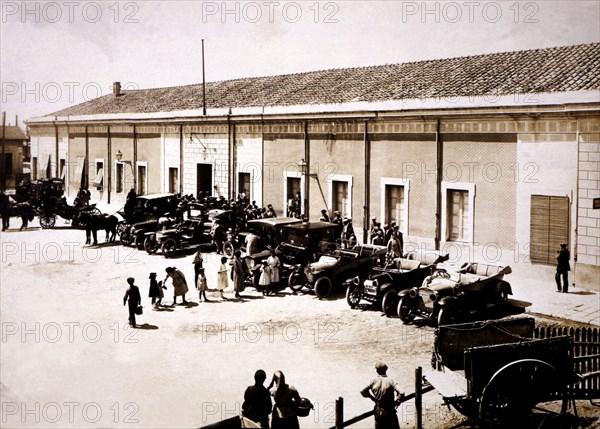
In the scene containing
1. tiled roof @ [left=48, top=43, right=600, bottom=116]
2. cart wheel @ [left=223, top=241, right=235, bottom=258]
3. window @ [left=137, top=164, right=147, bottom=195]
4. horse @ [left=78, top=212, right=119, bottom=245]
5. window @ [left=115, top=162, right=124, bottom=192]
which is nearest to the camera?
tiled roof @ [left=48, top=43, right=600, bottom=116]

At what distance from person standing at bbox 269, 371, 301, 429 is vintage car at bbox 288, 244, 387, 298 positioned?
7.47m

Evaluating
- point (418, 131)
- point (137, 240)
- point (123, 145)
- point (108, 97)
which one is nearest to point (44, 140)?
point (108, 97)

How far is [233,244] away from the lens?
59.2 ft

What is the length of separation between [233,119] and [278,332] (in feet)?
47.5

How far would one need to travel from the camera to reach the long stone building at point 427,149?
50.2 ft

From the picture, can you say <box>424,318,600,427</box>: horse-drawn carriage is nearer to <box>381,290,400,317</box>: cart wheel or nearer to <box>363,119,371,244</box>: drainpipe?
<box>381,290,400,317</box>: cart wheel

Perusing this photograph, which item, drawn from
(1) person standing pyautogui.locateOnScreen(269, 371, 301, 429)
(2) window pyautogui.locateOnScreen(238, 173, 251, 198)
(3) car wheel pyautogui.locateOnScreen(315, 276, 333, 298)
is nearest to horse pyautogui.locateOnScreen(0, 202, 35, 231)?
(2) window pyautogui.locateOnScreen(238, 173, 251, 198)

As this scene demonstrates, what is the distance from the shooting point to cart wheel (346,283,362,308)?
44.3 feet

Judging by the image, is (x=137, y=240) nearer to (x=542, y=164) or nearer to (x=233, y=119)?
(x=233, y=119)

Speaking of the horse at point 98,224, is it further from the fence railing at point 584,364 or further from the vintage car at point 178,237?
the fence railing at point 584,364

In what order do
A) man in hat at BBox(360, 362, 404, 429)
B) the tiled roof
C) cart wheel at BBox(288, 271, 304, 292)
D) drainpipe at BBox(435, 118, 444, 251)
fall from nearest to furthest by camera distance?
man in hat at BBox(360, 362, 404, 429)
cart wheel at BBox(288, 271, 304, 292)
the tiled roof
drainpipe at BBox(435, 118, 444, 251)

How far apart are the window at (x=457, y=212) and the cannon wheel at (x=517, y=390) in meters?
9.87

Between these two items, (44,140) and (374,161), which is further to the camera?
(44,140)

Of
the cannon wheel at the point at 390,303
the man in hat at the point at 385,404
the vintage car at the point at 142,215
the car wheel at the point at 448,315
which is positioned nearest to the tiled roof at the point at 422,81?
the vintage car at the point at 142,215
